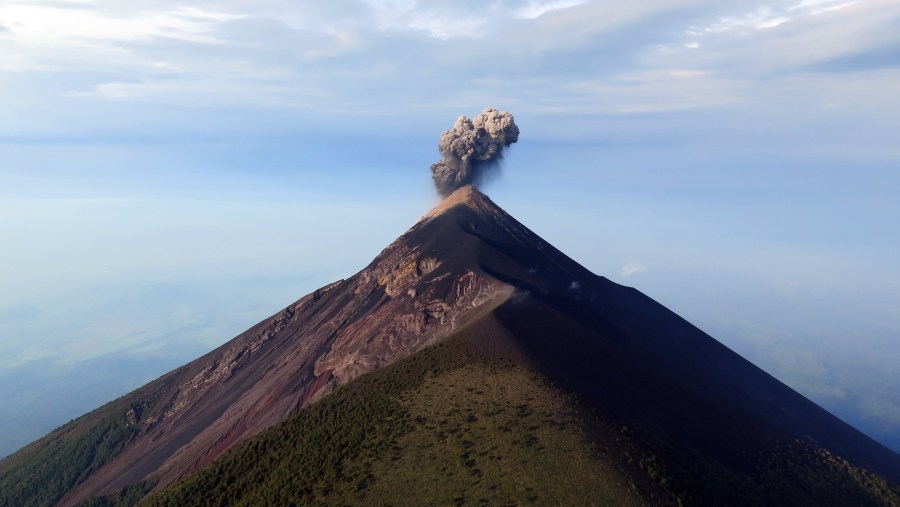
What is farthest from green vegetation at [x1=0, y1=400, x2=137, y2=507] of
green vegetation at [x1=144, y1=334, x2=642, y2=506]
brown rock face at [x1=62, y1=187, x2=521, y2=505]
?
green vegetation at [x1=144, y1=334, x2=642, y2=506]

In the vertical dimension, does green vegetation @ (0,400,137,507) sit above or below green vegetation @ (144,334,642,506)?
above

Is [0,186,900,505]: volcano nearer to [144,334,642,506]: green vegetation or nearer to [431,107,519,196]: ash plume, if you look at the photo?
[144,334,642,506]: green vegetation

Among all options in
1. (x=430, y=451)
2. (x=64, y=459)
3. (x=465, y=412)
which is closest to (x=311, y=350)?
(x=465, y=412)

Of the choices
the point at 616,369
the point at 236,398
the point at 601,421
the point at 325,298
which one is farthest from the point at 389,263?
the point at 601,421

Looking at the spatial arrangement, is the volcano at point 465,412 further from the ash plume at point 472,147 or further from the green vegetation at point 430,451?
the ash plume at point 472,147

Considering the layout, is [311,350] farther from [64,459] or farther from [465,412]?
[64,459]

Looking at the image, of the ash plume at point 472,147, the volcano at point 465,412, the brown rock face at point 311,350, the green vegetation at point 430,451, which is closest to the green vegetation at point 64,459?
the volcano at point 465,412
